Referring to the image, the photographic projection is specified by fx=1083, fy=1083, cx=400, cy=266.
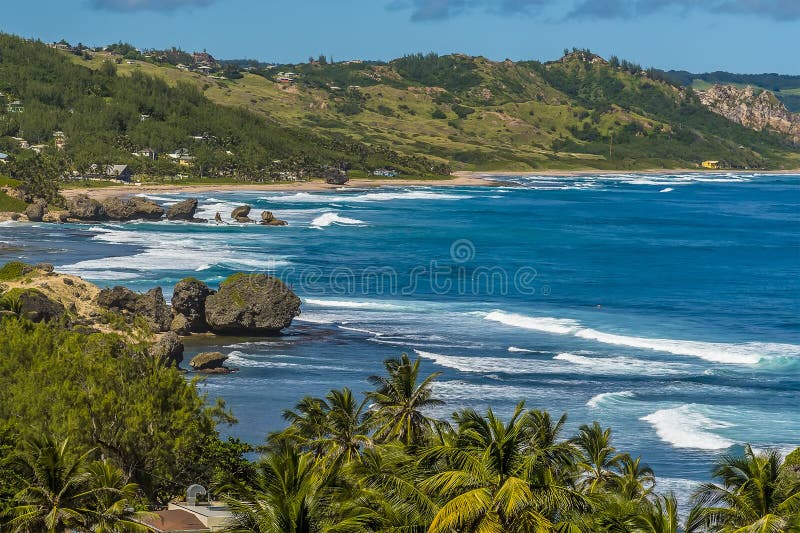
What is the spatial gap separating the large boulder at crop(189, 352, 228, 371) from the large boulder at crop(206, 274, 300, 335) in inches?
429

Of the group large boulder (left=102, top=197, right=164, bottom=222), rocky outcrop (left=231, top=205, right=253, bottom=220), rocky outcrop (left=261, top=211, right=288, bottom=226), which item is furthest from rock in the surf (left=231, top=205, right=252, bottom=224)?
large boulder (left=102, top=197, right=164, bottom=222)

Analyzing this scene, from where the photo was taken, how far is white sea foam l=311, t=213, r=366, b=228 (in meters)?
175

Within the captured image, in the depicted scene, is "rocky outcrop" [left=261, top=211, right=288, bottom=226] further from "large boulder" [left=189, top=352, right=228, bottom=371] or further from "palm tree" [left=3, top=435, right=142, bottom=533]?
"palm tree" [left=3, top=435, right=142, bottom=533]

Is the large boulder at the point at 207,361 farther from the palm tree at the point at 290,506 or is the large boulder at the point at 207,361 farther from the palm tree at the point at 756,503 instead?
the palm tree at the point at 756,503

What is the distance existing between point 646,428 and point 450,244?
3971 inches

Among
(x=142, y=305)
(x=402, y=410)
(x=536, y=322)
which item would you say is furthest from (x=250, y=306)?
(x=402, y=410)

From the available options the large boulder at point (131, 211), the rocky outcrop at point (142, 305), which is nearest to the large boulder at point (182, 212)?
the large boulder at point (131, 211)

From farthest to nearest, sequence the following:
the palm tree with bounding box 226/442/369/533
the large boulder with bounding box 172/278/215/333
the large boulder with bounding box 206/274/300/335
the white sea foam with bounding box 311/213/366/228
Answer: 1. the white sea foam with bounding box 311/213/366/228
2. the large boulder with bounding box 206/274/300/335
3. the large boulder with bounding box 172/278/215/333
4. the palm tree with bounding box 226/442/369/533

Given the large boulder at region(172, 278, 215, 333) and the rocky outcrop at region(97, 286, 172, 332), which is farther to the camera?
the large boulder at region(172, 278, 215, 333)

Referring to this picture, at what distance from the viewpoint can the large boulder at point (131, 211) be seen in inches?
6821

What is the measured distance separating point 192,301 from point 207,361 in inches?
526

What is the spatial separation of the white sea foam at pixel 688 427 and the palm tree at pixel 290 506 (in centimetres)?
3748

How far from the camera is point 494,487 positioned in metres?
23.1

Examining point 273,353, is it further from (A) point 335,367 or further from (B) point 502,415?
(B) point 502,415
